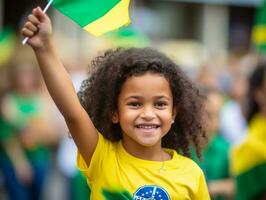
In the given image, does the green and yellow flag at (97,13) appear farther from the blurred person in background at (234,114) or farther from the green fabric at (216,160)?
the blurred person in background at (234,114)

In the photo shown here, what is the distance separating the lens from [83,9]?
13.5ft

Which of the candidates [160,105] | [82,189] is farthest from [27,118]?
[160,105]

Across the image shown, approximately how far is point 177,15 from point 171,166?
1371 cm

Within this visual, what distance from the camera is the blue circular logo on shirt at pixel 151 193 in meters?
4.00

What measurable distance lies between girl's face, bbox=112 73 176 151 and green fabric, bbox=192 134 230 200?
109 inches

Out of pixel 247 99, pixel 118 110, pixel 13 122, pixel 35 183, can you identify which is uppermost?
pixel 118 110

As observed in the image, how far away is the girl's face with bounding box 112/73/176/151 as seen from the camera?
403cm

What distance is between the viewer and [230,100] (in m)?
11.4

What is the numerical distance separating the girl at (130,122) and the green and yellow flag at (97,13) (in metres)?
0.19

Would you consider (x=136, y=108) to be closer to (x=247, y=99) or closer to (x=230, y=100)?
(x=247, y=99)

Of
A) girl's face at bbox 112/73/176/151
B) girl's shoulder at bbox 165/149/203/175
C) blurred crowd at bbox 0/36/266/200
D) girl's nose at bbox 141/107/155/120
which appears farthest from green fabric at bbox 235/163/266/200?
girl's nose at bbox 141/107/155/120

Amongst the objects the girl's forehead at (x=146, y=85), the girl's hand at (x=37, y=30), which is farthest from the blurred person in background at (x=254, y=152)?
the girl's hand at (x=37, y=30)

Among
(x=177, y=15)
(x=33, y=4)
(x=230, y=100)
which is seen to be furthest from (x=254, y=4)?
(x=230, y=100)

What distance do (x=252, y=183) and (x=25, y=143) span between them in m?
3.92
